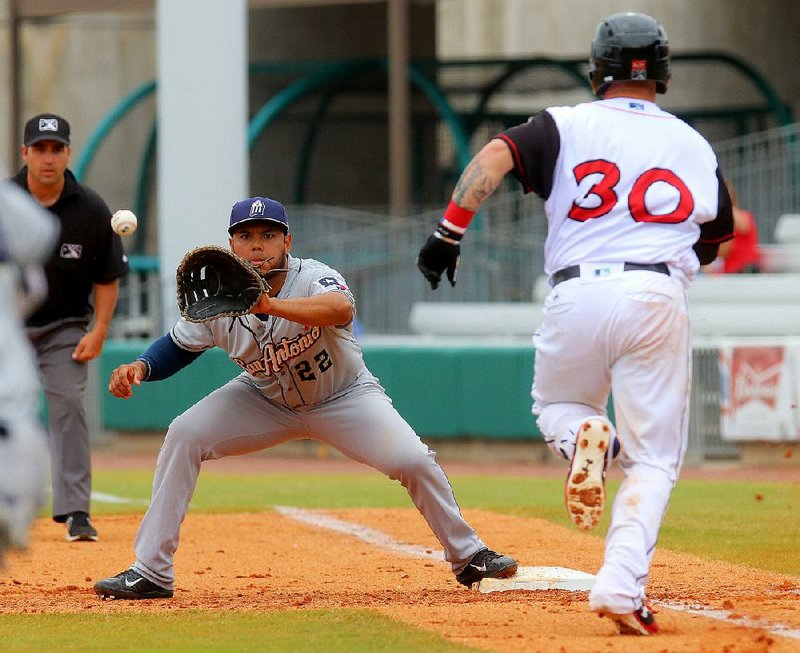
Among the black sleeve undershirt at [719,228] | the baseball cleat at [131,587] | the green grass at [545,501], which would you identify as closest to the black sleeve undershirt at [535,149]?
the black sleeve undershirt at [719,228]

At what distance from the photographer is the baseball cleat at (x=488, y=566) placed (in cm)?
663

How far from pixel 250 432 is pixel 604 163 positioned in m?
2.17

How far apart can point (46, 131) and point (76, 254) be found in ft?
2.41

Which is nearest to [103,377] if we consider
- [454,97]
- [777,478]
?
[777,478]

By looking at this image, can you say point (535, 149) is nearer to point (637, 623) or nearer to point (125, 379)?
point (637, 623)

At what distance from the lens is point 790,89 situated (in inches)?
1039

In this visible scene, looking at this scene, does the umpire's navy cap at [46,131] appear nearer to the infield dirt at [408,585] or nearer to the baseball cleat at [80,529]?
the baseball cleat at [80,529]

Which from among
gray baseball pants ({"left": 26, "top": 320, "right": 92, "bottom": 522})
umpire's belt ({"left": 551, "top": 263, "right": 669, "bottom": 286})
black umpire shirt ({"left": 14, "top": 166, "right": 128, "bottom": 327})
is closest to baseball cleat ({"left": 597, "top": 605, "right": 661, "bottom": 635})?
umpire's belt ({"left": 551, "top": 263, "right": 669, "bottom": 286})

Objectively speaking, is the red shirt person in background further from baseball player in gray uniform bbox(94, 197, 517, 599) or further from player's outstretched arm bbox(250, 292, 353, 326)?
player's outstretched arm bbox(250, 292, 353, 326)

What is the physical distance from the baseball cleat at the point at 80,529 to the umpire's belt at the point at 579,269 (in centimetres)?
448

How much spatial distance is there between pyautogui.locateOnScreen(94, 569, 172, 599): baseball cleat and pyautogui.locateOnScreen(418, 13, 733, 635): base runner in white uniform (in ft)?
6.60

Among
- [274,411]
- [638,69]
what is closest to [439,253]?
[638,69]

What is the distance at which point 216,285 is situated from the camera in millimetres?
6094

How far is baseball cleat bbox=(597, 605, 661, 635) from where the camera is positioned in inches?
207
